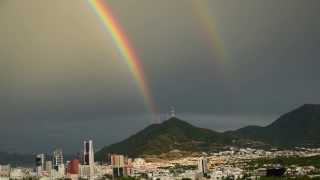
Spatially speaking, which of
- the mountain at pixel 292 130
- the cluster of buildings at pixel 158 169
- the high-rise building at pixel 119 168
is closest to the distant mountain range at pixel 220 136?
the mountain at pixel 292 130

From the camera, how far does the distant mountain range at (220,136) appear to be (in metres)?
98.9

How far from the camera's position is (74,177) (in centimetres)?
6384

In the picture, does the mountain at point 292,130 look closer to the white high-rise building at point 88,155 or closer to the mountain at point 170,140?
the mountain at point 170,140

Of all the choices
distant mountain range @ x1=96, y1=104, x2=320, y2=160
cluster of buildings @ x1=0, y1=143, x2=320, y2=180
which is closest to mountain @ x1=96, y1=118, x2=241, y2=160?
distant mountain range @ x1=96, y1=104, x2=320, y2=160

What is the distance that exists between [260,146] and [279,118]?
3125cm

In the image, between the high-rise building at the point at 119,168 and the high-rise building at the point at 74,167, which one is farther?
the high-rise building at the point at 74,167

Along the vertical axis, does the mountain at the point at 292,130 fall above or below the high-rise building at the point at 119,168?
above

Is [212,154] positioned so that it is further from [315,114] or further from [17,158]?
[17,158]

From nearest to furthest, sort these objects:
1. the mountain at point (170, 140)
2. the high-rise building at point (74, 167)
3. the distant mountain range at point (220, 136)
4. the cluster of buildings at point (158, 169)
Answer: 1. the cluster of buildings at point (158, 169)
2. the high-rise building at point (74, 167)
3. the mountain at point (170, 140)
4. the distant mountain range at point (220, 136)

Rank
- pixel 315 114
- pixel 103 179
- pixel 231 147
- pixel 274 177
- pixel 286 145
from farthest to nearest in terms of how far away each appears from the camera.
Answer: pixel 315 114 → pixel 286 145 → pixel 231 147 → pixel 103 179 → pixel 274 177

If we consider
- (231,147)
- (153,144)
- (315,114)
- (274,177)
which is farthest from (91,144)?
(315,114)

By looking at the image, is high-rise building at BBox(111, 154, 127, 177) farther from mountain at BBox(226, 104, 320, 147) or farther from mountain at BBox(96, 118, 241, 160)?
mountain at BBox(226, 104, 320, 147)

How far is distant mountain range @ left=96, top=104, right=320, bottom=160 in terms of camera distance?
98875 mm

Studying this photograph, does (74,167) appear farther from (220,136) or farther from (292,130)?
(292,130)
